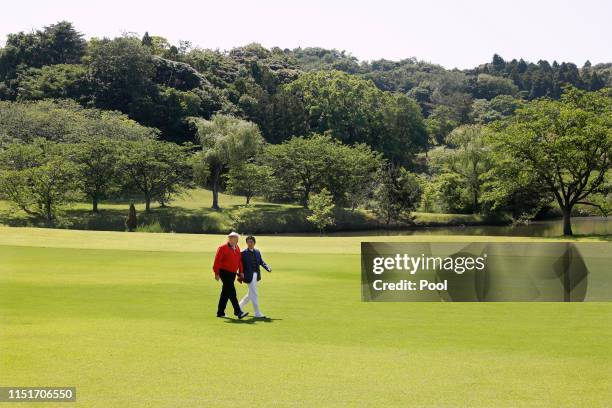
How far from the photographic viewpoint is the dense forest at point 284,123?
6259cm

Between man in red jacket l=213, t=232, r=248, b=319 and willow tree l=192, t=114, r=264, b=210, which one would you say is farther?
willow tree l=192, t=114, r=264, b=210

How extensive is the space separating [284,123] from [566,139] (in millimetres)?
81375

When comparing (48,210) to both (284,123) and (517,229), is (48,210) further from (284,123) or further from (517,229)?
(284,123)

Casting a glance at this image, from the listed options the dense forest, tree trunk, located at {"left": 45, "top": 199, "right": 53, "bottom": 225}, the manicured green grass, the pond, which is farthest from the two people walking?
the pond

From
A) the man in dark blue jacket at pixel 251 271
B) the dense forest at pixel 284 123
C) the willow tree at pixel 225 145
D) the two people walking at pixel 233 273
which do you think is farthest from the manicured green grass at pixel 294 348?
the willow tree at pixel 225 145

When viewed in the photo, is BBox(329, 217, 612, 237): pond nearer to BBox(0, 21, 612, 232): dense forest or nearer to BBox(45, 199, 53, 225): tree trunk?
BBox(0, 21, 612, 232): dense forest

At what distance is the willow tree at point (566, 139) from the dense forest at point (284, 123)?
16 cm

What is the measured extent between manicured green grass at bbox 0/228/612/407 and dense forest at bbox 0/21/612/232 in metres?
42.3

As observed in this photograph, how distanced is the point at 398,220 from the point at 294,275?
6268 centimetres

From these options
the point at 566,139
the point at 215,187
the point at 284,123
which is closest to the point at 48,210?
the point at 215,187

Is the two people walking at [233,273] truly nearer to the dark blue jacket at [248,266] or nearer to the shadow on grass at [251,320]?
the dark blue jacket at [248,266]

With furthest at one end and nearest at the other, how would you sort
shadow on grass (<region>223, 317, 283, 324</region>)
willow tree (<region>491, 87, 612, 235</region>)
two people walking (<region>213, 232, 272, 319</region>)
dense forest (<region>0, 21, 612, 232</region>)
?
dense forest (<region>0, 21, 612, 232</region>) < willow tree (<region>491, 87, 612, 235</region>) < two people walking (<region>213, 232, 272, 319</region>) < shadow on grass (<region>223, 317, 283, 324</region>)

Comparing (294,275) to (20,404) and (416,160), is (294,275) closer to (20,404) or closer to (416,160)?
(20,404)

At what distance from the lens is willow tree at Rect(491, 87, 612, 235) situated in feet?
190
